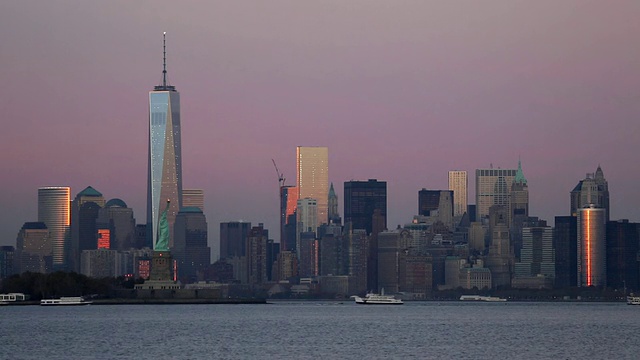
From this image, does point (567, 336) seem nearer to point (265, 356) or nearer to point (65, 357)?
point (265, 356)

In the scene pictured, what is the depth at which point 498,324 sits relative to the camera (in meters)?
160

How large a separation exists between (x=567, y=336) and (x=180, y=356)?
4304 cm

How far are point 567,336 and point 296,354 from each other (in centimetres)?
3603

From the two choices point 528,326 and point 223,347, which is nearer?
point 223,347

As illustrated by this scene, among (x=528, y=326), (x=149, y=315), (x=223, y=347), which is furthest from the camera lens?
(x=149, y=315)

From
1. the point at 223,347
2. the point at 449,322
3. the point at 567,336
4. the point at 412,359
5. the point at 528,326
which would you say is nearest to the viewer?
the point at 412,359

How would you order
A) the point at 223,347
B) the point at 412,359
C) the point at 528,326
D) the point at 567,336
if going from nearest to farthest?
the point at 412,359
the point at 223,347
the point at 567,336
the point at 528,326

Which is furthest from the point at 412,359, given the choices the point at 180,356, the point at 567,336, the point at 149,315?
the point at 149,315

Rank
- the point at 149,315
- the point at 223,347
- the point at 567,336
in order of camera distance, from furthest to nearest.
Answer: the point at 149,315
the point at 567,336
the point at 223,347

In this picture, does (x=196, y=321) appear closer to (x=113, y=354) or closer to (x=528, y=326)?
(x=528, y=326)

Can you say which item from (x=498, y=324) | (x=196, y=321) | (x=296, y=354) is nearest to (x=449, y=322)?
(x=498, y=324)

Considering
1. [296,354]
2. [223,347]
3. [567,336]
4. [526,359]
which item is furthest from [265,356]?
[567,336]

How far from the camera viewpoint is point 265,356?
329 ft

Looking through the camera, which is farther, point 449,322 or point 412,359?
point 449,322
